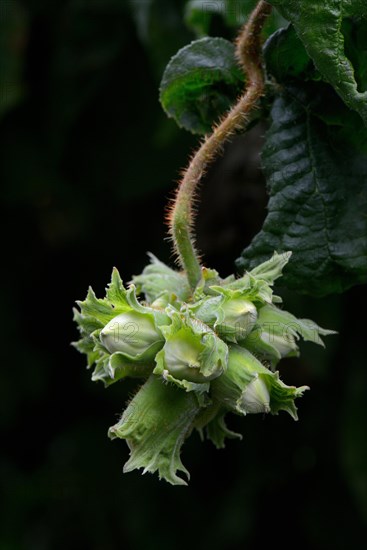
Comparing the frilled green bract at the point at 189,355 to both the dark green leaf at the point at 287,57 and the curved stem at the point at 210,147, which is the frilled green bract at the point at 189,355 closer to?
the curved stem at the point at 210,147

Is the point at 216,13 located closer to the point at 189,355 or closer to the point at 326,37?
the point at 326,37

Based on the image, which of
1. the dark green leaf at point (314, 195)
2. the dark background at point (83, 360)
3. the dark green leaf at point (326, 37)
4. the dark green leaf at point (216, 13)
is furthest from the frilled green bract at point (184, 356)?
the dark background at point (83, 360)

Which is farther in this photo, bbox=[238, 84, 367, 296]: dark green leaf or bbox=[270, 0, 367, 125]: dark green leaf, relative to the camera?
bbox=[238, 84, 367, 296]: dark green leaf

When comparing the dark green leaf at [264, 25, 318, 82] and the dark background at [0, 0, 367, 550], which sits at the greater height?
the dark green leaf at [264, 25, 318, 82]

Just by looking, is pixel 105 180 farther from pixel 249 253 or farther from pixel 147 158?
pixel 249 253

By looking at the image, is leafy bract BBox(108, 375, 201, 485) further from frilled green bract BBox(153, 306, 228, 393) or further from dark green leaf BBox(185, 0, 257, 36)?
dark green leaf BBox(185, 0, 257, 36)

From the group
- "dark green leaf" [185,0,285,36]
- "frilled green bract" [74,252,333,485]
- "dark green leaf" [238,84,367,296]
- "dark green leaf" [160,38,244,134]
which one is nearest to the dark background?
"dark green leaf" [185,0,285,36]
